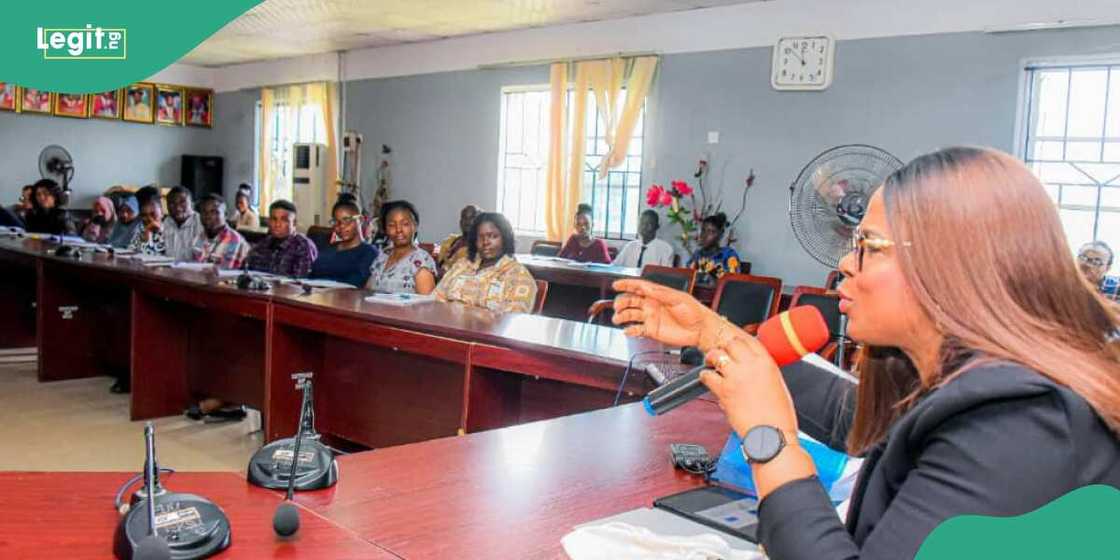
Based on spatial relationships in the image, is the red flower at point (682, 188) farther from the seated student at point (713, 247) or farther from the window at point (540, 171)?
the window at point (540, 171)

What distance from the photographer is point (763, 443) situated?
97cm

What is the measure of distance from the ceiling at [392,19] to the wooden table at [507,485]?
238 inches

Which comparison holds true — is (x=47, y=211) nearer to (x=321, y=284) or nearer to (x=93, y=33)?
(x=93, y=33)

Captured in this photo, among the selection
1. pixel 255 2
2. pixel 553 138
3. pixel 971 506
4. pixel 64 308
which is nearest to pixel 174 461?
pixel 64 308

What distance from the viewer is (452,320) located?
11.5 ft

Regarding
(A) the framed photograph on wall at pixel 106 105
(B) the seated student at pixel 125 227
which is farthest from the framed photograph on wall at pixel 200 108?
(B) the seated student at pixel 125 227

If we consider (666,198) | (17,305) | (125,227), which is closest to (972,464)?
(666,198)

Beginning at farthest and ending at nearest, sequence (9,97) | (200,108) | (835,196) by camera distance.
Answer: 1. (200,108)
2. (9,97)
3. (835,196)

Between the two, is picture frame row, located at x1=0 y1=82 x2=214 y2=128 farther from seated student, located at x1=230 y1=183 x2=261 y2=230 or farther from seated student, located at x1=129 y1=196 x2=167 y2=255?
seated student, located at x1=129 y1=196 x2=167 y2=255

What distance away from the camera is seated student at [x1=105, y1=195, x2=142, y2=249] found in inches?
289

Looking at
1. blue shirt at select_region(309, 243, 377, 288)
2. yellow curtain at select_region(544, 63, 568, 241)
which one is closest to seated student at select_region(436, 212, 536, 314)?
blue shirt at select_region(309, 243, 377, 288)

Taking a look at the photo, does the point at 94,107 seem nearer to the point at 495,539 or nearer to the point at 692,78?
the point at 692,78

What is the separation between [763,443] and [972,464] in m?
0.20

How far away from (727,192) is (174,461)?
482cm
